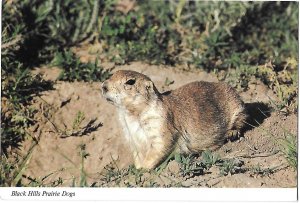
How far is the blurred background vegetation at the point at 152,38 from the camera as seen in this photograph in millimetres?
6453

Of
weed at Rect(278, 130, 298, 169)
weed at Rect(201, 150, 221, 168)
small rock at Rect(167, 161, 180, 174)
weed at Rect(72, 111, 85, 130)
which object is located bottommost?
weed at Rect(72, 111, 85, 130)

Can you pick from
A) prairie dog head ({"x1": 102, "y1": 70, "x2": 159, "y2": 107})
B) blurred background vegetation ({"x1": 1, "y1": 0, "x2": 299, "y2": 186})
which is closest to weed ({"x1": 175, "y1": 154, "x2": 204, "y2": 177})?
prairie dog head ({"x1": 102, "y1": 70, "x2": 159, "y2": 107})

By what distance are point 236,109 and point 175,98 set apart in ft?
2.33

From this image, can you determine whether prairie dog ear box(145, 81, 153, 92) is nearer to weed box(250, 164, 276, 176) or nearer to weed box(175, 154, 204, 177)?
weed box(175, 154, 204, 177)

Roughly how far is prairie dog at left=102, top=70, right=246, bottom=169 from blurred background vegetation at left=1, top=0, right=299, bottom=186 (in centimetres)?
78

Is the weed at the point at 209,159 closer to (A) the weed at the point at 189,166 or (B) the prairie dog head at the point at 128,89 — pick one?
(A) the weed at the point at 189,166

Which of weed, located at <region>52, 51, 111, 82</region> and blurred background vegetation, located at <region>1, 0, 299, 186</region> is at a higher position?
blurred background vegetation, located at <region>1, 0, 299, 186</region>

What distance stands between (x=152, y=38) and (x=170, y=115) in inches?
70.6

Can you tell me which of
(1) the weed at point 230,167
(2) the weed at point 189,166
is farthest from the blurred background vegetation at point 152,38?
(2) the weed at point 189,166

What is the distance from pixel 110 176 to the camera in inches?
199

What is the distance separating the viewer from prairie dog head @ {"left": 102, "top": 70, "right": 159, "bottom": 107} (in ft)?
16.6

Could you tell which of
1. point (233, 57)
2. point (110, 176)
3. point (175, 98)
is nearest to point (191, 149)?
point (175, 98)

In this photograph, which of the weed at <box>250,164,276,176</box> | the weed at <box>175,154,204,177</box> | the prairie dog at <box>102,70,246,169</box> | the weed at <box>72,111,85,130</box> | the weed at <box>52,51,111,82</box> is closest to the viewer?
the weed at <box>175,154,204,177</box>

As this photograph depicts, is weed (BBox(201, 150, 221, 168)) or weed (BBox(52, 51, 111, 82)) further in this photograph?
weed (BBox(52, 51, 111, 82))
